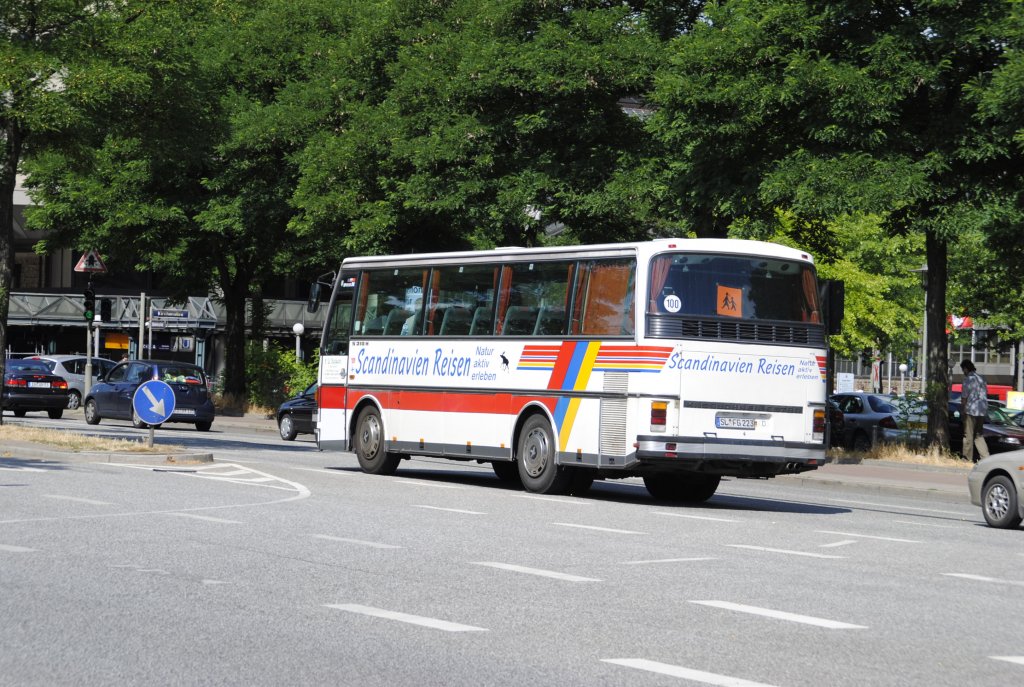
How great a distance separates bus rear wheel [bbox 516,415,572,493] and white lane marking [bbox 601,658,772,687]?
40.7 ft

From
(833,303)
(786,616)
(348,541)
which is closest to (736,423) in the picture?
(833,303)

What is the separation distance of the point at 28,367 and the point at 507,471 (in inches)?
944

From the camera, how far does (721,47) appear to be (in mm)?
29234

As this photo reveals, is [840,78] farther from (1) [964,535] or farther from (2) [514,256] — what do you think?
(1) [964,535]

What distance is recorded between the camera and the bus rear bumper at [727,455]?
18.9 metres

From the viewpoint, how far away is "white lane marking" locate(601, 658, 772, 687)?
285 inches

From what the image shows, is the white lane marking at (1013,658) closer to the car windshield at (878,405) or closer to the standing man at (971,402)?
the standing man at (971,402)

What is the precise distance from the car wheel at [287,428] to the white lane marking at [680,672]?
29.7 meters

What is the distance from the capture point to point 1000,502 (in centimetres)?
1786

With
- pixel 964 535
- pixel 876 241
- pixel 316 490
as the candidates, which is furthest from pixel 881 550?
pixel 876 241

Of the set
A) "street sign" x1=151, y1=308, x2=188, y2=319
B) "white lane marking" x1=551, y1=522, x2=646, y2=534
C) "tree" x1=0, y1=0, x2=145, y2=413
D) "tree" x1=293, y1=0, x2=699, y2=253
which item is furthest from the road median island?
"street sign" x1=151, y1=308, x2=188, y2=319

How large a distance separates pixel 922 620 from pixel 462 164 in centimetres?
2772

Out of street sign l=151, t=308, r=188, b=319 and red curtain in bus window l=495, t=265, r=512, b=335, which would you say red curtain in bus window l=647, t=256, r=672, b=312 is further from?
street sign l=151, t=308, r=188, b=319

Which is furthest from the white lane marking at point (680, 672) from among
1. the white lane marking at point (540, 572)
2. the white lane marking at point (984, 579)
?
the white lane marking at point (984, 579)
